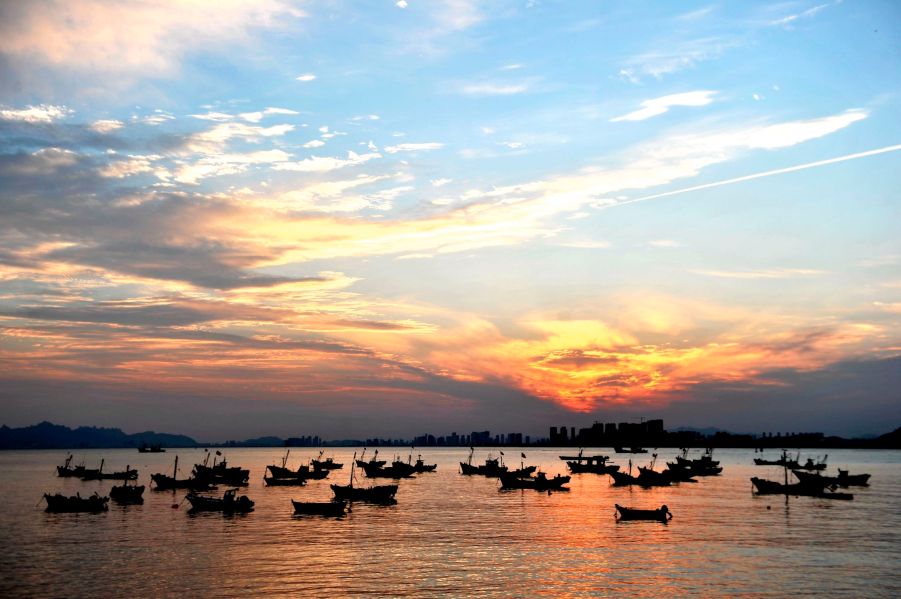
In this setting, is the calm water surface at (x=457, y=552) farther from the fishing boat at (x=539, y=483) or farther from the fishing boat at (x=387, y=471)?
the fishing boat at (x=387, y=471)

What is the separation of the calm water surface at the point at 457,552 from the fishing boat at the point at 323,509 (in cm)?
246

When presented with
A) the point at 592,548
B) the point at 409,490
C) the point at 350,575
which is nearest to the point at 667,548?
the point at 592,548

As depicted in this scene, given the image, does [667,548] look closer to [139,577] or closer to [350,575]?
[350,575]

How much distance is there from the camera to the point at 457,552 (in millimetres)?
61312

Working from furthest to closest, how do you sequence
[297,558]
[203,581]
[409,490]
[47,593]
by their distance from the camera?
[409,490]
[297,558]
[203,581]
[47,593]

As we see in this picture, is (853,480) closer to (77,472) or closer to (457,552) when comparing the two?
(457,552)

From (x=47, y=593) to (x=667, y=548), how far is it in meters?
46.6

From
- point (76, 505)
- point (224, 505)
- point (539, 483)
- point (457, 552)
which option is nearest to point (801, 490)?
point (539, 483)

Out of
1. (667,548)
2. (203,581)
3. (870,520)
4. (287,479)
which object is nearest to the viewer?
(203,581)

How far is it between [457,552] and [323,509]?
31.5 metres

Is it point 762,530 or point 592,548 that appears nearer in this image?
point 592,548

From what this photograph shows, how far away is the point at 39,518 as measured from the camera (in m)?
86.7

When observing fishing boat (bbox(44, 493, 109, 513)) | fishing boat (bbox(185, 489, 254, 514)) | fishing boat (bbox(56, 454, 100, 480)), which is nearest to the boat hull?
fishing boat (bbox(185, 489, 254, 514))

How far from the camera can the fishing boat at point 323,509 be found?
287 feet
